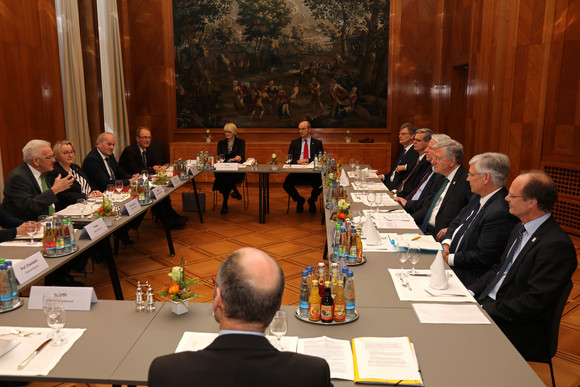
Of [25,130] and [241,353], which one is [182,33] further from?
[241,353]

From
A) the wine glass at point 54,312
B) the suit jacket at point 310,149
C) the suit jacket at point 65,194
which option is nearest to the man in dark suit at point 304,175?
the suit jacket at point 310,149

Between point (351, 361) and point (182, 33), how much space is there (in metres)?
10.4

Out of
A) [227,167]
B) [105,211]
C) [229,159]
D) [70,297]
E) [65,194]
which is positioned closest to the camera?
[70,297]

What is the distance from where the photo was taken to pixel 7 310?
8.21 feet

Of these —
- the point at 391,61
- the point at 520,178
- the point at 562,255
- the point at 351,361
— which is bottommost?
the point at 351,361

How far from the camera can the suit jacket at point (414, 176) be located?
20.4ft

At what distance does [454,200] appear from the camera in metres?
4.52

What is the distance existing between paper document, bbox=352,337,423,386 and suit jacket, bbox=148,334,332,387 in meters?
0.57

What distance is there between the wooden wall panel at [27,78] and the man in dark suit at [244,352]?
625 centimetres

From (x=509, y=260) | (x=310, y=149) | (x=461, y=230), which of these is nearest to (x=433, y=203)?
(x=461, y=230)

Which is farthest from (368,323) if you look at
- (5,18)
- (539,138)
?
(5,18)

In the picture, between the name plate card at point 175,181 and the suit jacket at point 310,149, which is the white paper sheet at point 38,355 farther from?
the suit jacket at point 310,149

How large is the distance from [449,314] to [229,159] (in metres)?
6.65

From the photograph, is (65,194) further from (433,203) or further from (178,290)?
(433,203)
